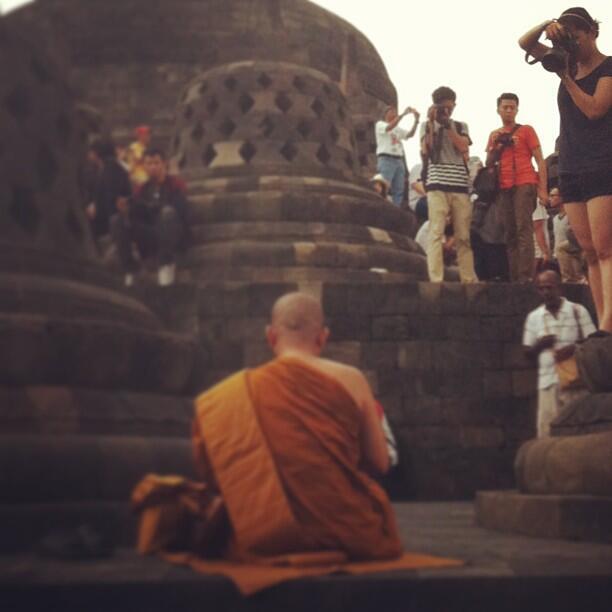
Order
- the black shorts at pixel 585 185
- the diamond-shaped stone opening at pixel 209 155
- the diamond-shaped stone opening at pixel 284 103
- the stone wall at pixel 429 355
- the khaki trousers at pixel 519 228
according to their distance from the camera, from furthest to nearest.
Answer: the diamond-shaped stone opening at pixel 284 103 → the diamond-shaped stone opening at pixel 209 155 → the khaki trousers at pixel 519 228 → the stone wall at pixel 429 355 → the black shorts at pixel 585 185

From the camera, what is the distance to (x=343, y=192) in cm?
1363

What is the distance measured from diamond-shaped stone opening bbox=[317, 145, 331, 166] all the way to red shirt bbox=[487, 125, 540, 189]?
11.9ft

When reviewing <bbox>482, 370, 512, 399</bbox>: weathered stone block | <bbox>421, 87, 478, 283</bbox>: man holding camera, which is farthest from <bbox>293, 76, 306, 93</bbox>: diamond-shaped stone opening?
<bbox>482, 370, 512, 399</bbox>: weathered stone block

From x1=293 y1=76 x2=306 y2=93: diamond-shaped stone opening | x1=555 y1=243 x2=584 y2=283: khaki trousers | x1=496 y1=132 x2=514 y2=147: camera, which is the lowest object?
x1=555 y1=243 x2=584 y2=283: khaki trousers

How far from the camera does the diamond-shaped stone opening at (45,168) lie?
5.83 metres

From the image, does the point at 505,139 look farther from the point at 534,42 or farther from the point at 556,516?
the point at 556,516

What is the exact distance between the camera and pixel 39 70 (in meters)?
5.88

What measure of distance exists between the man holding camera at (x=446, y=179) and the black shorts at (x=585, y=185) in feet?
11.9

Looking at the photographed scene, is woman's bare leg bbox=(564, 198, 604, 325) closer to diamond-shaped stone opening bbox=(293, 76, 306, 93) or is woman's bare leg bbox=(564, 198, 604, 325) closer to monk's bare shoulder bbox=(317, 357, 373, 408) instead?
monk's bare shoulder bbox=(317, 357, 373, 408)

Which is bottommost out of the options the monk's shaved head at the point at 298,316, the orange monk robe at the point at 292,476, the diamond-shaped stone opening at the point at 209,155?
the orange monk robe at the point at 292,476

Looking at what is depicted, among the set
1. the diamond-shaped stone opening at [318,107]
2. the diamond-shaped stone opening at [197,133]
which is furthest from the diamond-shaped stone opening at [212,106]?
the diamond-shaped stone opening at [318,107]

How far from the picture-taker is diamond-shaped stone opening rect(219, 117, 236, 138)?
45.5 ft

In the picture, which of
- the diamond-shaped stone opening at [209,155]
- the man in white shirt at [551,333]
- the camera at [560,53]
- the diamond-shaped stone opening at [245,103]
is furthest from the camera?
the diamond-shaped stone opening at [245,103]

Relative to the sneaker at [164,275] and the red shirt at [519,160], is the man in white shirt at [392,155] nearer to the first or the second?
the red shirt at [519,160]
